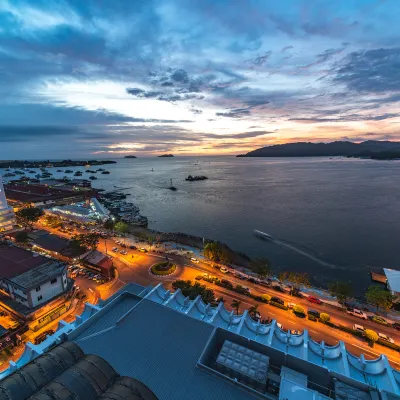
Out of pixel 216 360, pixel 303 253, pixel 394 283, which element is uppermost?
pixel 216 360

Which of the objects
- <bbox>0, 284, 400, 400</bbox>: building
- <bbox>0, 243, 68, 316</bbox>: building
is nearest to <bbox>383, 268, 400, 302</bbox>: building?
<bbox>0, 284, 400, 400</bbox>: building

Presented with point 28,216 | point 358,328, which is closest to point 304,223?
point 358,328

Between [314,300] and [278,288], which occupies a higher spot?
[314,300]

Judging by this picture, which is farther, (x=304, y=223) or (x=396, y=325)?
(x=304, y=223)

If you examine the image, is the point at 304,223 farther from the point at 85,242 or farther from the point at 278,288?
the point at 85,242

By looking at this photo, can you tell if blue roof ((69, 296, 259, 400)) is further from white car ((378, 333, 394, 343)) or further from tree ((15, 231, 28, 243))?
tree ((15, 231, 28, 243))

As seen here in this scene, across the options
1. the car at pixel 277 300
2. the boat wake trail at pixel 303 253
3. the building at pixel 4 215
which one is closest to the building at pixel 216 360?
the car at pixel 277 300

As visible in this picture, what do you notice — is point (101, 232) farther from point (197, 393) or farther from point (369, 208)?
point (369, 208)
